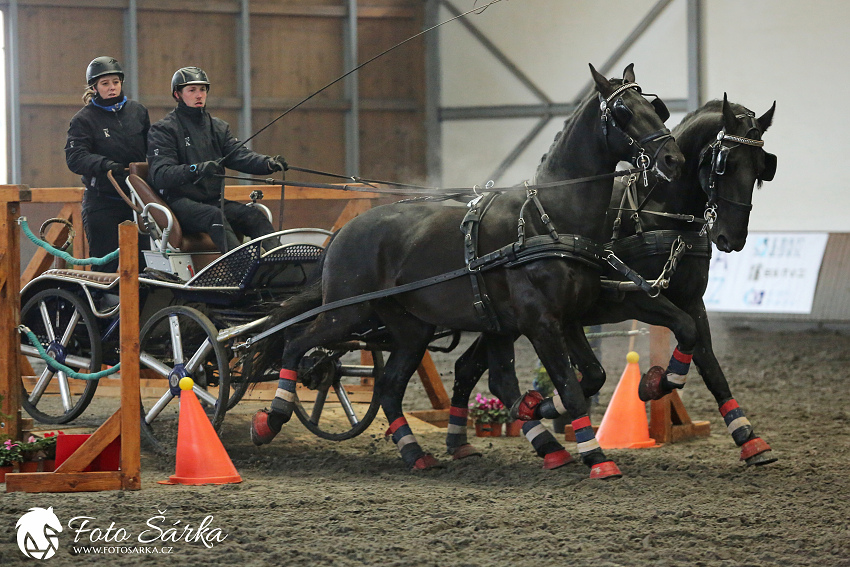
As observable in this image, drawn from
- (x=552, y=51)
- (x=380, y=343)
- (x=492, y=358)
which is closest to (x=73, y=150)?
(x=380, y=343)

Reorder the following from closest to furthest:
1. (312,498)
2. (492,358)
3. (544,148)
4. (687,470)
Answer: (312,498) → (687,470) → (492,358) → (544,148)

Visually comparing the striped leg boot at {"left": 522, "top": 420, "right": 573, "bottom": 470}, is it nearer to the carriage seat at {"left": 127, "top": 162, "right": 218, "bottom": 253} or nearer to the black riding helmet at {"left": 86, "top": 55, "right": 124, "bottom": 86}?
the carriage seat at {"left": 127, "top": 162, "right": 218, "bottom": 253}

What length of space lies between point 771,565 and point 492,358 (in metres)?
2.36

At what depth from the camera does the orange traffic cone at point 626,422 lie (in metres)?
6.09

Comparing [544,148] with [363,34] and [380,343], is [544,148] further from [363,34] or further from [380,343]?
[380,343]

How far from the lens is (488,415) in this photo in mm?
6688

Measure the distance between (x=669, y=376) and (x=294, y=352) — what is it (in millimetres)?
1964

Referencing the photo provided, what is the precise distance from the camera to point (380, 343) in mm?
5672

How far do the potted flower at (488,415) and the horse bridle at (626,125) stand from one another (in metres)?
2.43

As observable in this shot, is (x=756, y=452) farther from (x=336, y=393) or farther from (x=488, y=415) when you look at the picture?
(x=336, y=393)

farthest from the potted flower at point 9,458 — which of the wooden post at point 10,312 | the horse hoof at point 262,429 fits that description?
the horse hoof at point 262,429

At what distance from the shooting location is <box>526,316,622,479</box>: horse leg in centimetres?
474

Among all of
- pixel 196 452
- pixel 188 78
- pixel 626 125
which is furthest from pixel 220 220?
pixel 626 125

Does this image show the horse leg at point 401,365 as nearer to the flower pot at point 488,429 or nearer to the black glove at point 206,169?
the black glove at point 206,169
